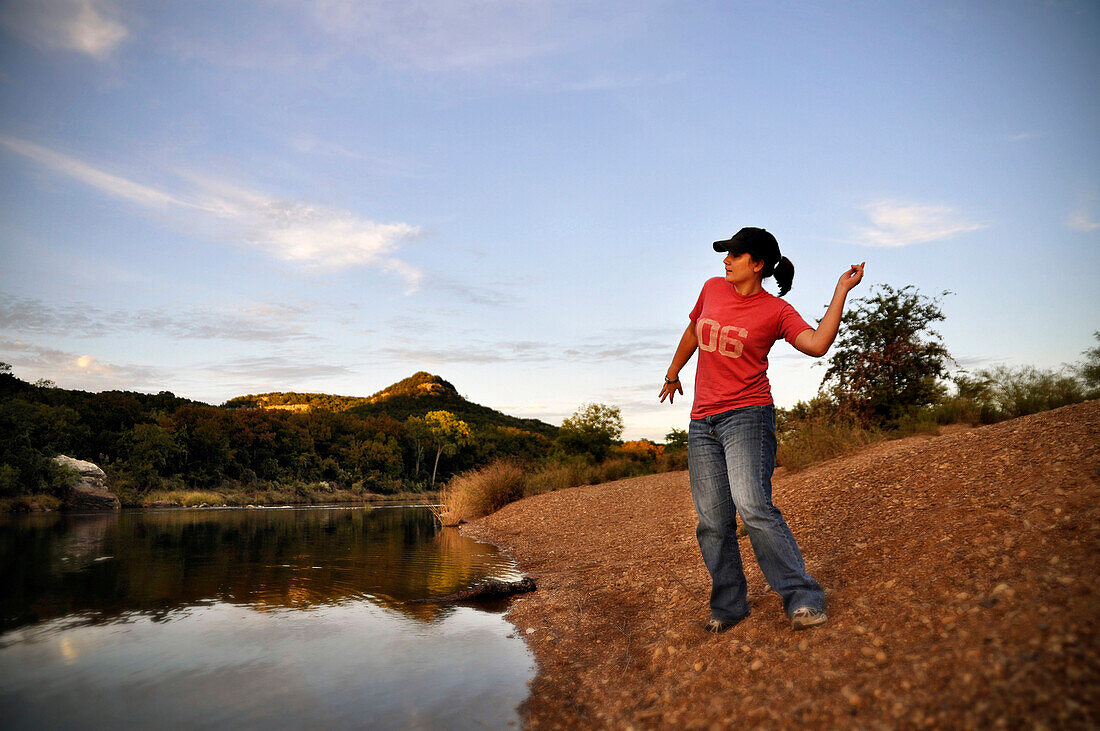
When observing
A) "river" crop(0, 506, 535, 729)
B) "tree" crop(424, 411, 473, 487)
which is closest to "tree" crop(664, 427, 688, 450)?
"river" crop(0, 506, 535, 729)

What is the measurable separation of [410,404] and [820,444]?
233 feet

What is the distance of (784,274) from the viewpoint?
3605 mm

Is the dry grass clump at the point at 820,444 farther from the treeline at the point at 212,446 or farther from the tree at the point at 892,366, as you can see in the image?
the treeline at the point at 212,446

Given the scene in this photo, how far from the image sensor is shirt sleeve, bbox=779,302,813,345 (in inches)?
129

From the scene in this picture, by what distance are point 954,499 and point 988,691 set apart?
3.23 meters

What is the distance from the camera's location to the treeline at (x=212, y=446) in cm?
2594

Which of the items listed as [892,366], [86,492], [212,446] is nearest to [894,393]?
[892,366]

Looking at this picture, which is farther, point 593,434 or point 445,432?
point 445,432

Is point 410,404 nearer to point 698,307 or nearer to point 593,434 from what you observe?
point 593,434

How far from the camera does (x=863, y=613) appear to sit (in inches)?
Answer: 123

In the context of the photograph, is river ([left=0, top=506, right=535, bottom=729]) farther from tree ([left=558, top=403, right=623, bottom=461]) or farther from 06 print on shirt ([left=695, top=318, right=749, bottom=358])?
tree ([left=558, top=403, right=623, bottom=461])

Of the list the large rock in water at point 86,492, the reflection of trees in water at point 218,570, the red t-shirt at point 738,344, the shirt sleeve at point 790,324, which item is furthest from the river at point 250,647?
the large rock in water at point 86,492

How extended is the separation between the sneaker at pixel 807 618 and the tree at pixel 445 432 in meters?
61.5

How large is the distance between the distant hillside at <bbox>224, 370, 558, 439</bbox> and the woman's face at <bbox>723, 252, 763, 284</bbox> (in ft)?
221
